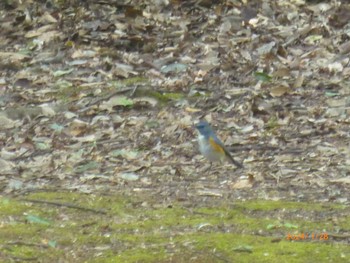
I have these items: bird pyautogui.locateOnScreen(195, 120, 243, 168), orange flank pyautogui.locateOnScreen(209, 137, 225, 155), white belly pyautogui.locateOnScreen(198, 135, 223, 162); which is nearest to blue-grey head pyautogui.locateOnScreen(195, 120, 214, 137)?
bird pyautogui.locateOnScreen(195, 120, 243, 168)

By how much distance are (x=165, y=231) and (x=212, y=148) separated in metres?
1.93

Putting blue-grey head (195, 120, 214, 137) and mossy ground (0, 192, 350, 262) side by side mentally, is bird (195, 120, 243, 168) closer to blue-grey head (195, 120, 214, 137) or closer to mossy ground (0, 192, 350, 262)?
blue-grey head (195, 120, 214, 137)

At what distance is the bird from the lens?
23.9 ft

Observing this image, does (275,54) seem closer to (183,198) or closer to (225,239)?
(183,198)

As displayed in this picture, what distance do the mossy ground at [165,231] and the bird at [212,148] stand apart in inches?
41.8

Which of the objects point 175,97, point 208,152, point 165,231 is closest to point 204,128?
point 208,152

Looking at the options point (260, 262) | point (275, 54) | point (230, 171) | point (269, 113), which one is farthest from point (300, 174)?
point (275, 54)

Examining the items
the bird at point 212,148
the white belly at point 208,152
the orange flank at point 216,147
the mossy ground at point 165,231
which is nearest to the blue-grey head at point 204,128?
the bird at point 212,148

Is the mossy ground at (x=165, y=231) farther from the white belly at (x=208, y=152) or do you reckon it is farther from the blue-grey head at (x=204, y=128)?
the blue-grey head at (x=204, y=128)

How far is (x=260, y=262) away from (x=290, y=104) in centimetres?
404

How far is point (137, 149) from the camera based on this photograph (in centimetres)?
788

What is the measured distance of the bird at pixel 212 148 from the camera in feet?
23.9

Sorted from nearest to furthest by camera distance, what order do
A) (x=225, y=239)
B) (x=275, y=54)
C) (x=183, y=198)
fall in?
(x=225, y=239), (x=183, y=198), (x=275, y=54)

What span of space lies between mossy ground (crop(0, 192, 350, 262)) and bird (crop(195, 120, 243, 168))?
106 centimetres
